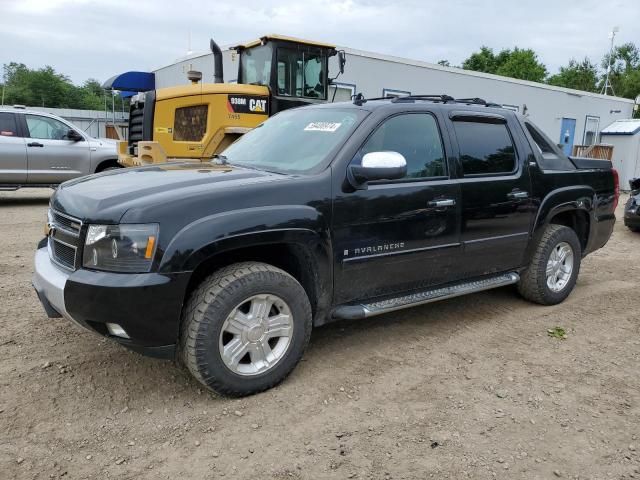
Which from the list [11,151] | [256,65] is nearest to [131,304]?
[256,65]

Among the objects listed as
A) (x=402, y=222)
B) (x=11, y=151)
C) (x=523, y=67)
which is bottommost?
(x=402, y=222)

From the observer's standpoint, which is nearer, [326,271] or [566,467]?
[566,467]

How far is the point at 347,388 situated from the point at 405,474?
2.89 feet

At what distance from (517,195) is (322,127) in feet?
6.04

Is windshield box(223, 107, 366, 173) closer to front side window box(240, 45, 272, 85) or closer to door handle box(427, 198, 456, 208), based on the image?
door handle box(427, 198, 456, 208)

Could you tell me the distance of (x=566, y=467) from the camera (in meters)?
2.72

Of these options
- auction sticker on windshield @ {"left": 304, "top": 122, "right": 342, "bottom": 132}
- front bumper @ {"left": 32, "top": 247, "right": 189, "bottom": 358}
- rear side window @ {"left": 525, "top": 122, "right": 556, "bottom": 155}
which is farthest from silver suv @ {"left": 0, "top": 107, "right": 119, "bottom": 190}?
rear side window @ {"left": 525, "top": 122, "right": 556, "bottom": 155}

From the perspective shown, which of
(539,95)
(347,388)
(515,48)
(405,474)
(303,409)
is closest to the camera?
(405,474)

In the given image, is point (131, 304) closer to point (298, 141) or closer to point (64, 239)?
point (64, 239)

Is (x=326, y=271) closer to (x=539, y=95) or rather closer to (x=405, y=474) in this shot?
(x=405, y=474)

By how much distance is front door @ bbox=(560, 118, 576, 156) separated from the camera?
70.8ft

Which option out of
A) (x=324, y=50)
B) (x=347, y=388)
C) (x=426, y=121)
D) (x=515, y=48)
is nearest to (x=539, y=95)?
(x=324, y=50)

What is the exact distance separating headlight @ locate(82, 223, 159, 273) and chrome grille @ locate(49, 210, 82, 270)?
0.65ft

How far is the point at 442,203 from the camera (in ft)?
13.3
